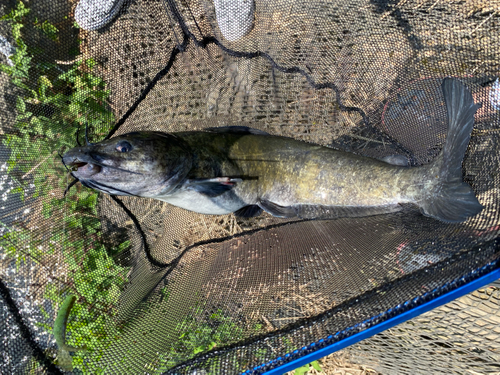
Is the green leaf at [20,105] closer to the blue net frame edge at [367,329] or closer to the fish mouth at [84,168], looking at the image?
the fish mouth at [84,168]

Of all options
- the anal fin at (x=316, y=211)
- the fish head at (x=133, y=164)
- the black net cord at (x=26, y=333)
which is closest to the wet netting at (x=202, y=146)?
the black net cord at (x=26, y=333)

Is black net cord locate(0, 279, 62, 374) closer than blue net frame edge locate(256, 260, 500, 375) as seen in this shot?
No

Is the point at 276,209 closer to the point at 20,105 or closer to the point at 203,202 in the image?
the point at 203,202

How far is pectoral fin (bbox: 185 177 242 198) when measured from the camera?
8.08ft

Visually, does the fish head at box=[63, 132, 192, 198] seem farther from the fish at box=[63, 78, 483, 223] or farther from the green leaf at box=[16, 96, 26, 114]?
the green leaf at box=[16, 96, 26, 114]

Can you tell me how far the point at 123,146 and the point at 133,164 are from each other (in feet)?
0.42

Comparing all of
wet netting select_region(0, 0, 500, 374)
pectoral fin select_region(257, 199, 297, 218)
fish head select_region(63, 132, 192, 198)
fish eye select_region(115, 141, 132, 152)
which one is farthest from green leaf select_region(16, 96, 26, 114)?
pectoral fin select_region(257, 199, 297, 218)

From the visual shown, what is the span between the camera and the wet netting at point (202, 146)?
247cm

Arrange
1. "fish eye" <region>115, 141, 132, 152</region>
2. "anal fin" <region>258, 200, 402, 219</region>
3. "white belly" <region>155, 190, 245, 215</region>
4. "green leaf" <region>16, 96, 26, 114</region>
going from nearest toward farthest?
"fish eye" <region>115, 141, 132, 152</region>, "white belly" <region>155, 190, 245, 215</region>, "anal fin" <region>258, 200, 402, 219</region>, "green leaf" <region>16, 96, 26, 114</region>

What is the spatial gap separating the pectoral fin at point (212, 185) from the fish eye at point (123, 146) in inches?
18.2

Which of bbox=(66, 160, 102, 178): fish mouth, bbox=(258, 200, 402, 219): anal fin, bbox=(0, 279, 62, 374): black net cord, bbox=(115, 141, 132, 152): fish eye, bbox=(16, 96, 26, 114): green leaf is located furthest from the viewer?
bbox=(16, 96, 26, 114): green leaf

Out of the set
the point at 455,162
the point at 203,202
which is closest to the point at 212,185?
the point at 203,202

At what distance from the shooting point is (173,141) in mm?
2426

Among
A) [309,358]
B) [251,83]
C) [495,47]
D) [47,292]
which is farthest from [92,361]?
[495,47]
